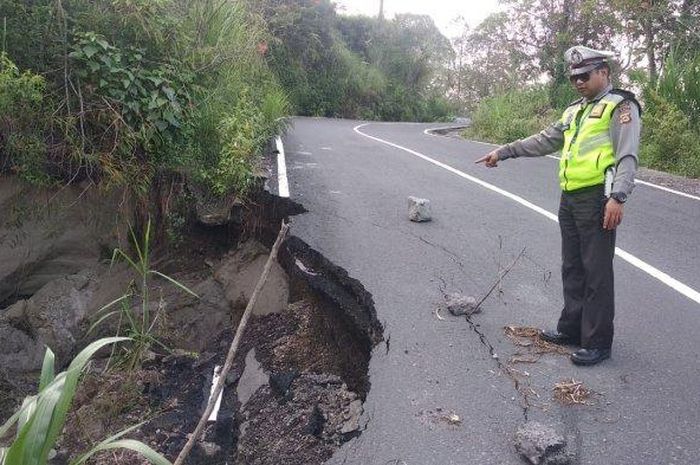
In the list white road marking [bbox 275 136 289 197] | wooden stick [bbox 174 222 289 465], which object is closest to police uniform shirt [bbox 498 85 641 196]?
wooden stick [bbox 174 222 289 465]

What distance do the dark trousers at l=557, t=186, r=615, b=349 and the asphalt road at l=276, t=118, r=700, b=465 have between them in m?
0.23

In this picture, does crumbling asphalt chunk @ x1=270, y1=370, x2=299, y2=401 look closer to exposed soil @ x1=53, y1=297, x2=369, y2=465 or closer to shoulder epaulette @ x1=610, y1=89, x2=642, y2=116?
exposed soil @ x1=53, y1=297, x2=369, y2=465

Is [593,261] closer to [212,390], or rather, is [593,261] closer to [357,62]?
[212,390]

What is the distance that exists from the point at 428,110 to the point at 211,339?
2923 cm

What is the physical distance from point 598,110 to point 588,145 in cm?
20

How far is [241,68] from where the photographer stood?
848 cm

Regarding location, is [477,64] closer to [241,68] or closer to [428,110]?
[428,110]

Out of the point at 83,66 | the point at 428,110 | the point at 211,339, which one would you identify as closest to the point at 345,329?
the point at 211,339

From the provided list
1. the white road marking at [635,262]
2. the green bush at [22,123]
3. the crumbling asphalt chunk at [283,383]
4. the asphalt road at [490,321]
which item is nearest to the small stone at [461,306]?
the asphalt road at [490,321]

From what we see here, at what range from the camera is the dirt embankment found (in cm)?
356

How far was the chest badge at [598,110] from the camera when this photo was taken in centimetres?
346

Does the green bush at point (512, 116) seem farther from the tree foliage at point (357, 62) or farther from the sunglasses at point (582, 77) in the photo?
the sunglasses at point (582, 77)

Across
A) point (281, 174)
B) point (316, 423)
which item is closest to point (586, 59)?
point (316, 423)

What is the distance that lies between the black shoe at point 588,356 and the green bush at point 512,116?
40.5 ft
